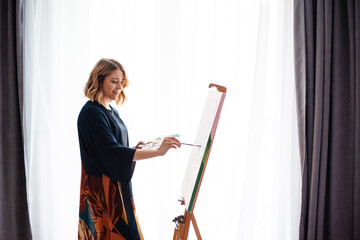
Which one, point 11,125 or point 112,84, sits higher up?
point 112,84

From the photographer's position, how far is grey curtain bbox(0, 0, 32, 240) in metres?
2.14

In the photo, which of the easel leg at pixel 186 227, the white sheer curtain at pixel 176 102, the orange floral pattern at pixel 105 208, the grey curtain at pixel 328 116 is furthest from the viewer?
the white sheer curtain at pixel 176 102

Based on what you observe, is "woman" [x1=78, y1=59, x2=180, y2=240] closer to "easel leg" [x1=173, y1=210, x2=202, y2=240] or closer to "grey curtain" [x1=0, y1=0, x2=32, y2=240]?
"easel leg" [x1=173, y1=210, x2=202, y2=240]

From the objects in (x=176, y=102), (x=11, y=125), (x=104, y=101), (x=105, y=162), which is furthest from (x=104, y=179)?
(x=11, y=125)

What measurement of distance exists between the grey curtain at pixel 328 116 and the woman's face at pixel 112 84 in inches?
49.3

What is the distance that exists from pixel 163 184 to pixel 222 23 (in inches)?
48.9

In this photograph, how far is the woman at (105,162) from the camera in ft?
4.12

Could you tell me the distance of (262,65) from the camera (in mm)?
2070

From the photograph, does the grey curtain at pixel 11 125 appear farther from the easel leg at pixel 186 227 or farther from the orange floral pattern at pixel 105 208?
the easel leg at pixel 186 227

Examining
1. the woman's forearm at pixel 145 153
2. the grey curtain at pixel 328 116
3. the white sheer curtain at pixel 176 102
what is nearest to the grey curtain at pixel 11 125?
the white sheer curtain at pixel 176 102

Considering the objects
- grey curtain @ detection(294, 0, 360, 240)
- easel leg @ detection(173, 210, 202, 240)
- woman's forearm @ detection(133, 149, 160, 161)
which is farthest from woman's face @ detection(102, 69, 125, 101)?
grey curtain @ detection(294, 0, 360, 240)

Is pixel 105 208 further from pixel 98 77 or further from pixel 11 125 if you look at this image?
pixel 11 125

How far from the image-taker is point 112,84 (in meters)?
1.40

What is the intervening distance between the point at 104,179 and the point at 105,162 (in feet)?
0.33
